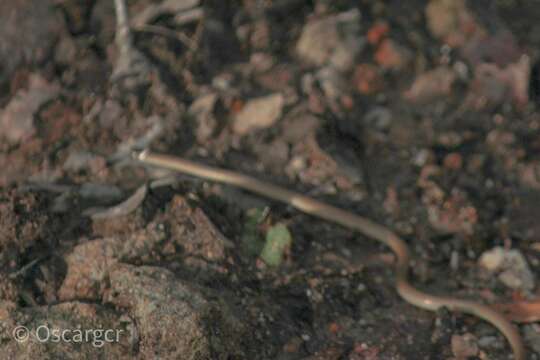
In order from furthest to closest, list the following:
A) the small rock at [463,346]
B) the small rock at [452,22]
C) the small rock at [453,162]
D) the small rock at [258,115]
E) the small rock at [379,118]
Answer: the small rock at [452,22] < the small rock at [379,118] < the small rock at [258,115] < the small rock at [453,162] < the small rock at [463,346]

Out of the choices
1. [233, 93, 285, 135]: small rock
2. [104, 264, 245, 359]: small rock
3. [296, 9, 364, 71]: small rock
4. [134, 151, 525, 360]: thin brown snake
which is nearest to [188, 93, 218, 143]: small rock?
[233, 93, 285, 135]: small rock

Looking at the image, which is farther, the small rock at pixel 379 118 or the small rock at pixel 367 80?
the small rock at pixel 367 80

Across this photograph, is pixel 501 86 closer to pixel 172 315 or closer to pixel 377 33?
pixel 377 33

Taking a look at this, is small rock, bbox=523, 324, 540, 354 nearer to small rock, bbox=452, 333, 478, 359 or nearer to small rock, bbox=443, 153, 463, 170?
small rock, bbox=452, 333, 478, 359

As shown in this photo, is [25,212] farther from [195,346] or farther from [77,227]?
[195,346]

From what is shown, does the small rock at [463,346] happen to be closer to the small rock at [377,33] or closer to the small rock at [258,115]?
the small rock at [258,115]

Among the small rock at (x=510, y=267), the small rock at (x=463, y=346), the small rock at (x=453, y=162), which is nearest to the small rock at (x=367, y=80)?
the small rock at (x=453, y=162)

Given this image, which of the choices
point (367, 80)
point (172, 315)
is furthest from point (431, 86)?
point (172, 315)
